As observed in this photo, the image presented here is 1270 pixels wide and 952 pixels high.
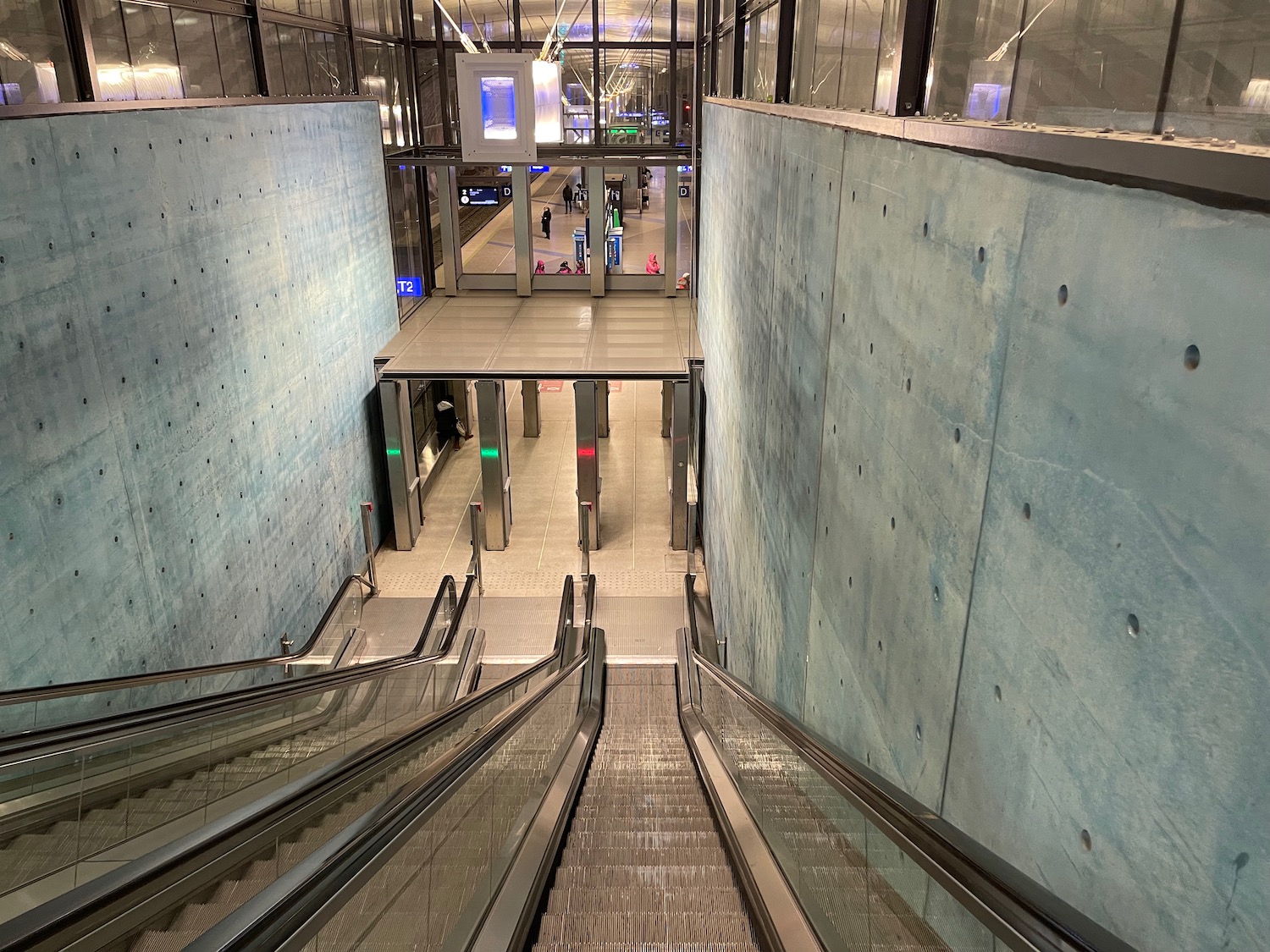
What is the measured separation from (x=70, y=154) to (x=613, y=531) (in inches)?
359

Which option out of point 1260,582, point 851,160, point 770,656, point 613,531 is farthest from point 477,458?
point 1260,582

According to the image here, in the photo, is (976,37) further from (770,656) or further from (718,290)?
(718,290)

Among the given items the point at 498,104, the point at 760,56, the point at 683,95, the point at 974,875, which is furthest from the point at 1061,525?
the point at 683,95

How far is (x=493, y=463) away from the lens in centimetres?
1290

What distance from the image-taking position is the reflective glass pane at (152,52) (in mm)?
6754

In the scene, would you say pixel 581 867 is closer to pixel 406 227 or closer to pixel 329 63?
pixel 329 63

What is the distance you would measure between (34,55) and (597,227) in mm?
11838

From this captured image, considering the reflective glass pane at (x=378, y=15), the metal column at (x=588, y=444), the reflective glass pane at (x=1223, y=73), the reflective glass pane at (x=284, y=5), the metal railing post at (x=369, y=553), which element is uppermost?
the reflective glass pane at (x=378, y=15)

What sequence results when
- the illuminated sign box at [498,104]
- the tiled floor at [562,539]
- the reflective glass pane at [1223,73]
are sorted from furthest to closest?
the tiled floor at [562,539], the illuminated sign box at [498,104], the reflective glass pane at [1223,73]

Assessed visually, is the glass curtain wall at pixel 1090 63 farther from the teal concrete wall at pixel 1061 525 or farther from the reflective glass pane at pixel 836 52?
the teal concrete wall at pixel 1061 525

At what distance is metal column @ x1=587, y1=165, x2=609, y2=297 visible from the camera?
16297mm

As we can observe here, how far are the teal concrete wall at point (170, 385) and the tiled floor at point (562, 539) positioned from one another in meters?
1.86

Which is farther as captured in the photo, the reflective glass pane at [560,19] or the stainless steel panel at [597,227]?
the stainless steel panel at [597,227]

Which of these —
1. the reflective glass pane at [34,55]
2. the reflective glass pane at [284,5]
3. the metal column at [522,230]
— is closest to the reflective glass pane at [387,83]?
the metal column at [522,230]
